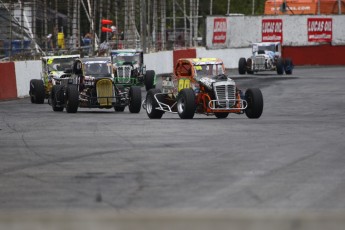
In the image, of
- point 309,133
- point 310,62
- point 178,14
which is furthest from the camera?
point 178,14

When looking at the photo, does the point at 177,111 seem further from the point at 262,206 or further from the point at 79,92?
the point at 262,206

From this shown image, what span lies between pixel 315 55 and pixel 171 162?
51.9m

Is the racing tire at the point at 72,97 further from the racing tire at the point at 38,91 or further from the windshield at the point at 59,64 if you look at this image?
the windshield at the point at 59,64

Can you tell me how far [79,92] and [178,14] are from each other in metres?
70.1

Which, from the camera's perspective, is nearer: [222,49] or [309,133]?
[309,133]

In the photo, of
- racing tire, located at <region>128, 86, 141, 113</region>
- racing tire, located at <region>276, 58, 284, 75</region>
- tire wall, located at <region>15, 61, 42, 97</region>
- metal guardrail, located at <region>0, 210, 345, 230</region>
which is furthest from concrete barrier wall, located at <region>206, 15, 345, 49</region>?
metal guardrail, located at <region>0, 210, 345, 230</region>

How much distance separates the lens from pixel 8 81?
104 feet

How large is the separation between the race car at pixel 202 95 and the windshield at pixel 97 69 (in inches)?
134

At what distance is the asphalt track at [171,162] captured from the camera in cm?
884

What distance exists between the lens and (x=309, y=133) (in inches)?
707

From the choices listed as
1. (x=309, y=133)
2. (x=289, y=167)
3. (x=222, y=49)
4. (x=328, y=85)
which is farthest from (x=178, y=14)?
(x=289, y=167)

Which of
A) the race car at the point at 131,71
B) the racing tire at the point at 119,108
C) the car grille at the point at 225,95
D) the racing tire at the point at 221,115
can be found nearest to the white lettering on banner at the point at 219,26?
the race car at the point at 131,71

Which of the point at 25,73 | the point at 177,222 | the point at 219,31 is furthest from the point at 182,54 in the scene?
the point at 177,222

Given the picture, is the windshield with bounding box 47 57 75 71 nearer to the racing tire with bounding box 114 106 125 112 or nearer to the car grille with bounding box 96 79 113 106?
the racing tire with bounding box 114 106 125 112
